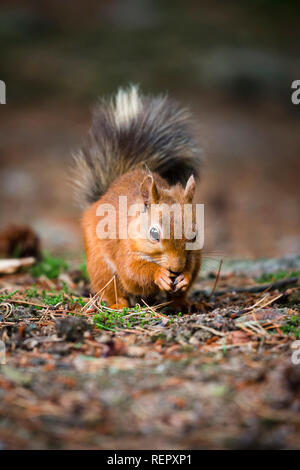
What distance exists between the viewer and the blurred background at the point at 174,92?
7.87 m

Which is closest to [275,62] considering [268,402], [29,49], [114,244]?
[29,49]

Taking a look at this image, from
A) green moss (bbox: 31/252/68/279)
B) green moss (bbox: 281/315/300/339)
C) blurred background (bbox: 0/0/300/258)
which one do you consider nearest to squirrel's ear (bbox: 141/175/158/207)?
green moss (bbox: 281/315/300/339)

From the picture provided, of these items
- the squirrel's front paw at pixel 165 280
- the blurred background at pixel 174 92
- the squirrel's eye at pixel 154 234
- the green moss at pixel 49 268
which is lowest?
the green moss at pixel 49 268

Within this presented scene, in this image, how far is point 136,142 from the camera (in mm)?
3752

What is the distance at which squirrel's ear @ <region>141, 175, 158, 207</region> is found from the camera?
2896mm

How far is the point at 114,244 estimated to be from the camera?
10.9 ft

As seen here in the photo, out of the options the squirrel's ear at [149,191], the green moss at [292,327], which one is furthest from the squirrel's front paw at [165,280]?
the green moss at [292,327]

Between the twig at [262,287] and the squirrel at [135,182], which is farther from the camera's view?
the twig at [262,287]

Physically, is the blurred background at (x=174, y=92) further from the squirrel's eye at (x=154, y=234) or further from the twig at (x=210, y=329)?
the twig at (x=210, y=329)

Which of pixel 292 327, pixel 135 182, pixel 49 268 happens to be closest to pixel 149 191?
pixel 135 182

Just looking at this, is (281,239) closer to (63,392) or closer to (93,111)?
(93,111)

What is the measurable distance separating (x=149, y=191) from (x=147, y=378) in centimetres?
124
